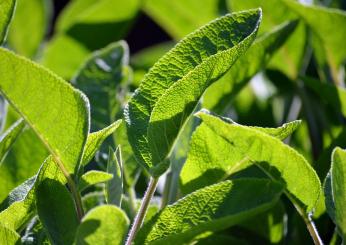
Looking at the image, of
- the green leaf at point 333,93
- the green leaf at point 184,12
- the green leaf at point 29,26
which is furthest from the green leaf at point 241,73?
the green leaf at point 29,26

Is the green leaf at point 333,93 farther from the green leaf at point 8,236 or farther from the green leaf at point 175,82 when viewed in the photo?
the green leaf at point 8,236

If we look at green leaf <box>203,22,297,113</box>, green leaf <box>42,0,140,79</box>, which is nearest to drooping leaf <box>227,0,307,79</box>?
green leaf <box>203,22,297,113</box>

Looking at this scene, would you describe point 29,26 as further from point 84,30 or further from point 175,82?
point 175,82

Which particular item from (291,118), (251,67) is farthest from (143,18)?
(251,67)

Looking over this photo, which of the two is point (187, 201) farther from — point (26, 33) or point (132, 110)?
point (26, 33)

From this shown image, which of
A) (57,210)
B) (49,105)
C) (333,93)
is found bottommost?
(333,93)

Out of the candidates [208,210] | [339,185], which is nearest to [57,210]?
[208,210]
